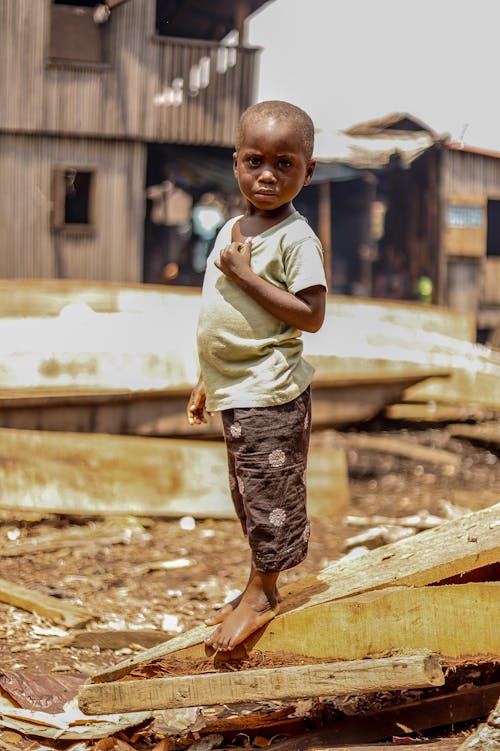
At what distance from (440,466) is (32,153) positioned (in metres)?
10.8

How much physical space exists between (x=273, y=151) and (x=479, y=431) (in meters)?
7.87

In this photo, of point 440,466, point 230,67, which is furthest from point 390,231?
point 440,466

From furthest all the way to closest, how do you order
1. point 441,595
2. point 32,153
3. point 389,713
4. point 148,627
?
1. point 32,153
2. point 148,627
3. point 389,713
4. point 441,595

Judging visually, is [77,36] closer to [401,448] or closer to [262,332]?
[401,448]

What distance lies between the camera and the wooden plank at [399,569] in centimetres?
282

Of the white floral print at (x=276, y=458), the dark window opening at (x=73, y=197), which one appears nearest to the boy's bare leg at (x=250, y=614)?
the white floral print at (x=276, y=458)

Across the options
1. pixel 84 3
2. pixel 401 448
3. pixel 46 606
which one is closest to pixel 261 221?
pixel 46 606

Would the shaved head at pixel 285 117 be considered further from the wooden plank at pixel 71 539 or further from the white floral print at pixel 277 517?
the wooden plank at pixel 71 539

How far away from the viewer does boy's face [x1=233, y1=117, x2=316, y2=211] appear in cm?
268

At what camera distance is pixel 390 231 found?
22656mm

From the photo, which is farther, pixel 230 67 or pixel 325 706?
pixel 230 67

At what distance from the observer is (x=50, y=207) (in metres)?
16.7

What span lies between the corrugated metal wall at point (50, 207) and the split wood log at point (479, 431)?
8.34m

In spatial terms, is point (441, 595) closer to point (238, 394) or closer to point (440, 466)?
point (238, 394)
